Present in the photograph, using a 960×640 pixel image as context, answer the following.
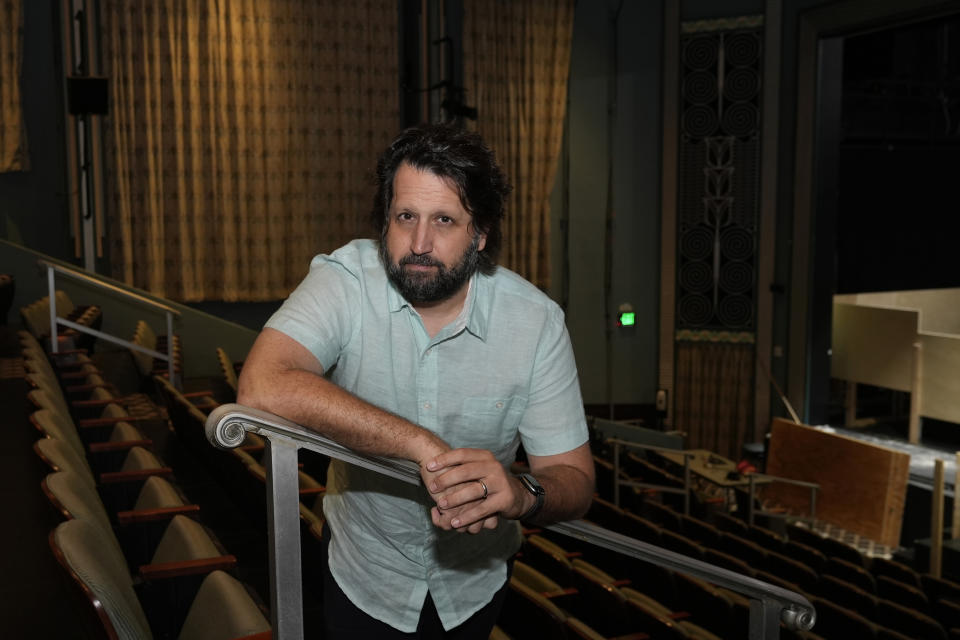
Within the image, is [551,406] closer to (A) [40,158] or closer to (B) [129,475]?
(B) [129,475]

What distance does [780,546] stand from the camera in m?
3.46

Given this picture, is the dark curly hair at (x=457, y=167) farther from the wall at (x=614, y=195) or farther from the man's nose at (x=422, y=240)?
the wall at (x=614, y=195)

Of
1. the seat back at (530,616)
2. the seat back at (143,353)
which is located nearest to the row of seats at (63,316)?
the seat back at (143,353)

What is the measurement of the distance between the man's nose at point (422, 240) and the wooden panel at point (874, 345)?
21.3 feet

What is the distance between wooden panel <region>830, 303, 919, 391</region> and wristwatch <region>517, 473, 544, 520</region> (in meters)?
6.51

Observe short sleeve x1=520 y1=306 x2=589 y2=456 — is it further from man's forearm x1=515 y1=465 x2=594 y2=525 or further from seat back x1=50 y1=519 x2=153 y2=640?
seat back x1=50 y1=519 x2=153 y2=640

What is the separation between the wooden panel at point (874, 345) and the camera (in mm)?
6551

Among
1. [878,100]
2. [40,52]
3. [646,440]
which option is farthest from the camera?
[878,100]

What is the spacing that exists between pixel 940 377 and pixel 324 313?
21.5ft

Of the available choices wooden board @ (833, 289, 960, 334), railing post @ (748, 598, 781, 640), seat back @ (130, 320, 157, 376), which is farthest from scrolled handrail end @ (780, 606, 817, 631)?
wooden board @ (833, 289, 960, 334)

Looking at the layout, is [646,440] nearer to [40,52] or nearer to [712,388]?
[712,388]

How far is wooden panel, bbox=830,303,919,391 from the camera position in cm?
655

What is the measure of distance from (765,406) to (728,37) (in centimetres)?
261

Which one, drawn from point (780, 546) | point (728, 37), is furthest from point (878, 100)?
point (780, 546)
